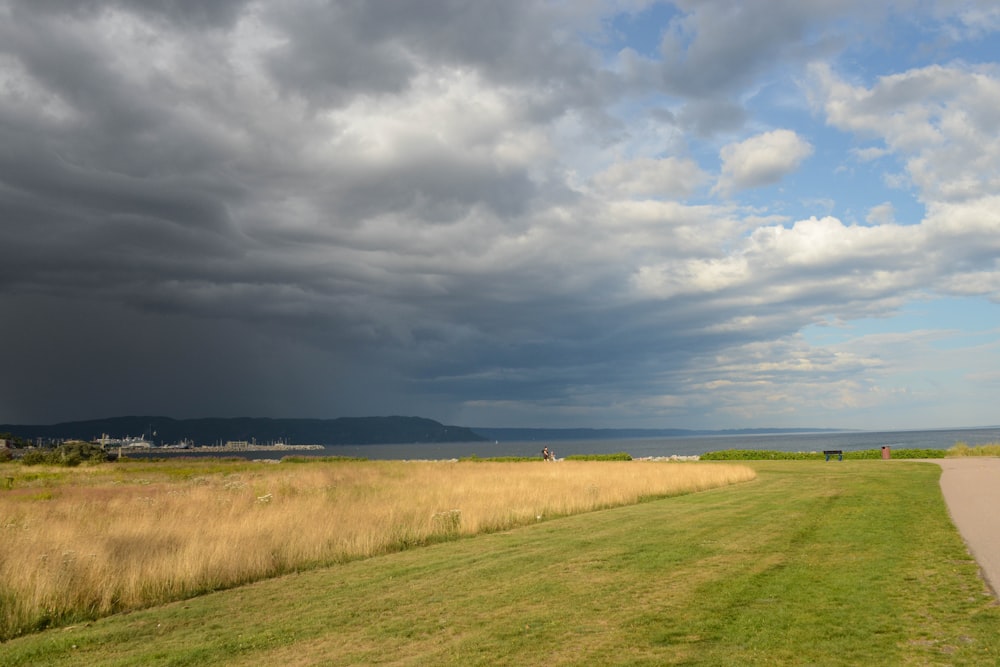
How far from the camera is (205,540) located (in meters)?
14.3

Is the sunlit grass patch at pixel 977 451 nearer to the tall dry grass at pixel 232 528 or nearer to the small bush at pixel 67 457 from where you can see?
the tall dry grass at pixel 232 528

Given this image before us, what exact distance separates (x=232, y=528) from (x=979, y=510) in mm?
18136

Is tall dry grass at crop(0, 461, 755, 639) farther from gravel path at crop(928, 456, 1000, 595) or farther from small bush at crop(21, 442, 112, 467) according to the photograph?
small bush at crop(21, 442, 112, 467)

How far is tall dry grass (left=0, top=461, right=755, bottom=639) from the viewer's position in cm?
1096

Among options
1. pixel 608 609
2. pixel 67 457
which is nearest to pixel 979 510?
pixel 608 609

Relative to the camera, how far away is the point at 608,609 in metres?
8.93

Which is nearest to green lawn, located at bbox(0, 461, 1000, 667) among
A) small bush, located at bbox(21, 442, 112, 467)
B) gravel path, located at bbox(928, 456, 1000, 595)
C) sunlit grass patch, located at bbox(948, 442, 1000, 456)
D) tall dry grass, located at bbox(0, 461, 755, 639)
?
gravel path, located at bbox(928, 456, 1000, 595)

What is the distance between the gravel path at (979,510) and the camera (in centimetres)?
1091

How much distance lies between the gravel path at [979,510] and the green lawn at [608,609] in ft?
0.99

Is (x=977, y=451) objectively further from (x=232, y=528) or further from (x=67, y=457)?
(x=67, y=457)

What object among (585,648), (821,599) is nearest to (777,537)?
(821,599)

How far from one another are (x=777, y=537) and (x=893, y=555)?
266 cm

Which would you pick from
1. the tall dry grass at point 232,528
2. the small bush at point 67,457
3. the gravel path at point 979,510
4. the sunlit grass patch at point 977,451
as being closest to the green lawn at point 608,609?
the gravel path at point 979,510

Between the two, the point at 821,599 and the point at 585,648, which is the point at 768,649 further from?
the point at 821,599
